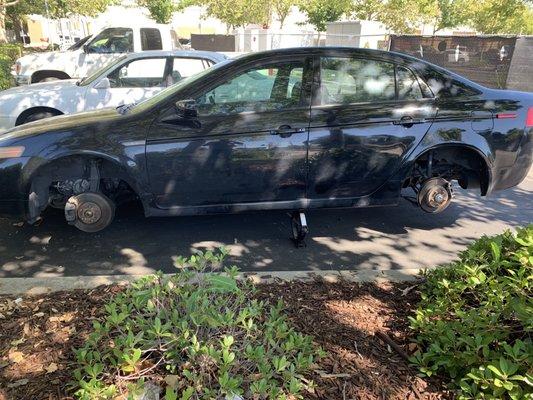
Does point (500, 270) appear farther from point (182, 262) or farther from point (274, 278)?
point (182, 262)

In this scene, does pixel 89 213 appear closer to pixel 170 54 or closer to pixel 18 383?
pixel 18 383

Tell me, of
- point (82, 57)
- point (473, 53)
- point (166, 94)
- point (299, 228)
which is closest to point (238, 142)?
point (166, 94)

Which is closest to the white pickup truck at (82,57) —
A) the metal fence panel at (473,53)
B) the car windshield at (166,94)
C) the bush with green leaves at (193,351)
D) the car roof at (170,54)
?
the car roof at (170,54)

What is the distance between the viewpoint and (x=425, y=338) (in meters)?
2.60

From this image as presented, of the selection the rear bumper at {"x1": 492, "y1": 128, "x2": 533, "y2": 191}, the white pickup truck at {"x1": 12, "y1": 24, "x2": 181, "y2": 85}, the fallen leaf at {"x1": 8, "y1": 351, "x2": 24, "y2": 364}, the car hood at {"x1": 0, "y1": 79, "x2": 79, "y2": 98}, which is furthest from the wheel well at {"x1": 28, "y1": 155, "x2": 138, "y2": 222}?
the white pickup truck at {"x1": 12, "y1": 24, "x2": 181, "y2": 85}

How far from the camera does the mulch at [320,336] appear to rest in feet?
7.80

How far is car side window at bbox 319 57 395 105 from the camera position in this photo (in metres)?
4.60

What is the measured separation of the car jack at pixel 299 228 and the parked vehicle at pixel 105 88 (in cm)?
372

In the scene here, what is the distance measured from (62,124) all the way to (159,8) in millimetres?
38296

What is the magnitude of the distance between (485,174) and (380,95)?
58.3 inches

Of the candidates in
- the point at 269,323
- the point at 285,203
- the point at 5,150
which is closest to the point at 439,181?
the point at 285,203

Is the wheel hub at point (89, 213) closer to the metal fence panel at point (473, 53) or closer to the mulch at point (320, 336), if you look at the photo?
the mulch at point (320, 336)

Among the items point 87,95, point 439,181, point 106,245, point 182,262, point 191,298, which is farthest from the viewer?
point 87,95

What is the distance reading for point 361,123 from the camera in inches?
180
